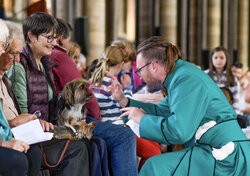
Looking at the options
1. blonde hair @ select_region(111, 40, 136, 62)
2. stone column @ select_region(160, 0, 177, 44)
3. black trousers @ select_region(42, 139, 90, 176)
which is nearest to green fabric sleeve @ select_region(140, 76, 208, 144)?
black trousers @ select_region(42, 139, 90, 176)

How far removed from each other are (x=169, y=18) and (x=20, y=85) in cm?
1525

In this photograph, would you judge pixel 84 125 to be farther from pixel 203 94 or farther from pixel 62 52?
pixel 203 94

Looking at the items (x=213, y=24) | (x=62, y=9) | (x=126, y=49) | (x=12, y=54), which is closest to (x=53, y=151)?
(x=12, y=54)

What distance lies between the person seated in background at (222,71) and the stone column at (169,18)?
409 inches

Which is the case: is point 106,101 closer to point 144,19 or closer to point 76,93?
point 76,93

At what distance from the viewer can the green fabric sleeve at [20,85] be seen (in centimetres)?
387

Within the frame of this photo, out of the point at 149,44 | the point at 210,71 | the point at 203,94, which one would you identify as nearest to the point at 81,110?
the point at 149,44

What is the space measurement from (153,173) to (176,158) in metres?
0.20

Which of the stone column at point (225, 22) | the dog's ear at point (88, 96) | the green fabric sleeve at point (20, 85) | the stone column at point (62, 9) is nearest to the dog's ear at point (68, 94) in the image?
the dog's ear at point (88, 96)

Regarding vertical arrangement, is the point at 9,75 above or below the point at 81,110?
above

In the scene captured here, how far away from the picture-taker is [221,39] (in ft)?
84.5

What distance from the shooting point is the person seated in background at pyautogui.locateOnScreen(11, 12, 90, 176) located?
3678 millimetres

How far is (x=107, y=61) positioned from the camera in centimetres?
503

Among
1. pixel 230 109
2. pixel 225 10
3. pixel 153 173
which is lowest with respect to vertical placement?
pixel 153 173
